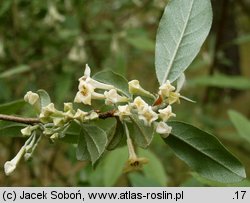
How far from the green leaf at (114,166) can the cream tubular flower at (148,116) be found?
632mm

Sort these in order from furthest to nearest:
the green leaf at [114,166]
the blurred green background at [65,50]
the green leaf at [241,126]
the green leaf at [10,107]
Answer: the blurred green background at [65,50] < the green leaf at [114,166] < the green leaf at [241,126] < the green leaf at [10,107]

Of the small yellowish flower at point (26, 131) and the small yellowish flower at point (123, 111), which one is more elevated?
the small yellowish flower at point (123, 111)

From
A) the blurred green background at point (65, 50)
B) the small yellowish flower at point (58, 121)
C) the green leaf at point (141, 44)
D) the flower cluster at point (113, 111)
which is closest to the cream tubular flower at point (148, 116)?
the flower cluster at point (113, 111)

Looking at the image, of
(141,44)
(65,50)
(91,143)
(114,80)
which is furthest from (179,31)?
(65,50)

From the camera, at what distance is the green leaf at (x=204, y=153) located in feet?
2.46

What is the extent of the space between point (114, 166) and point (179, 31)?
62 cm

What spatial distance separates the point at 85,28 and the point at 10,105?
1.37 m

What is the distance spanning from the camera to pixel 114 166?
138cm

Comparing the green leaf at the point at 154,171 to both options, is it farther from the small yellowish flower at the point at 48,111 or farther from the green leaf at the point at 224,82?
the small yellowish flower at the point at 48,111

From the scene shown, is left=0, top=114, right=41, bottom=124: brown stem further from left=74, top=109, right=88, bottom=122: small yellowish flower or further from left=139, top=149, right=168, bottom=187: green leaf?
left=139, top=149, right=168, bottom=187: green leaf

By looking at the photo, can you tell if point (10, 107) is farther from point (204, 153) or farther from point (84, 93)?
point (204, 153)

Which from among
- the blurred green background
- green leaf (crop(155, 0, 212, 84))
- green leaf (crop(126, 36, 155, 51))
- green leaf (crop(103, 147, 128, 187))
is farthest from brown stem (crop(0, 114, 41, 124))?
green leaf (crop(126, 36, 155, 51))

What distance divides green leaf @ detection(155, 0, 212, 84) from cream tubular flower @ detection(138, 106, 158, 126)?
0.15 m

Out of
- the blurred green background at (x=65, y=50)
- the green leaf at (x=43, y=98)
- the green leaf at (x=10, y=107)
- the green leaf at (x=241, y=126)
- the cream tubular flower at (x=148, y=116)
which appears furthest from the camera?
the blurred green background at (x=65, y=50)
